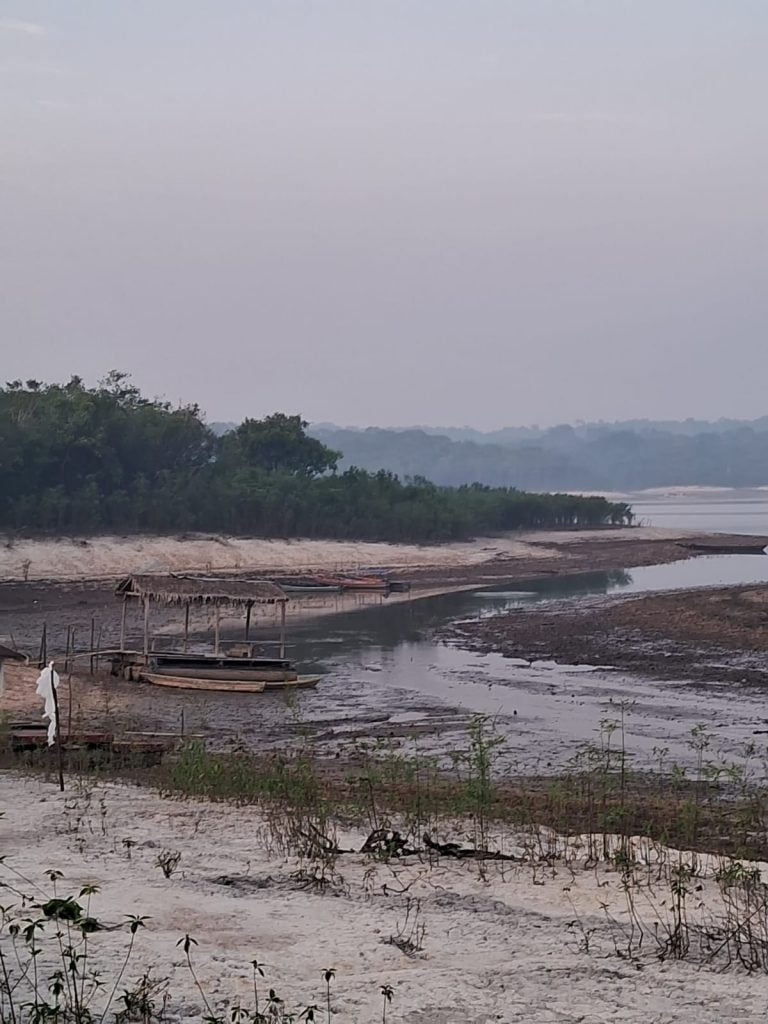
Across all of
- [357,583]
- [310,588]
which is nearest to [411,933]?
[357,583]

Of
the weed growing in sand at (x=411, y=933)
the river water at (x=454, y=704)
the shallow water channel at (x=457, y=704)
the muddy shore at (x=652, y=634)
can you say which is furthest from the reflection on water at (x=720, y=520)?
the weed growing in sand at (x=411, y=933)

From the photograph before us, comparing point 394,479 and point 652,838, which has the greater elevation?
point 394,479

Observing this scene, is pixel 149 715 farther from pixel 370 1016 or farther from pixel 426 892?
pixel 370 1016

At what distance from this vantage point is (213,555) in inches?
2218

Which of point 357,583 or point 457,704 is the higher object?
point 357,583

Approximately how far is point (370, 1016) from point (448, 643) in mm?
27968

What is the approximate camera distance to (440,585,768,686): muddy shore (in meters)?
28.6

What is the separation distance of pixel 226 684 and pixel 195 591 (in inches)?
111

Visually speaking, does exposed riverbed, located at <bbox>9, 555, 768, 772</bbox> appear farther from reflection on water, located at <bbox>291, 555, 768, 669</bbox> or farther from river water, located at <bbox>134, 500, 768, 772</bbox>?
reflection on water, located at <bbox>291, 555, 768, 669</bbox>

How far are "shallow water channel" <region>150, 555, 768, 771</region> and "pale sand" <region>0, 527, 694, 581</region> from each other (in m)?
17.3

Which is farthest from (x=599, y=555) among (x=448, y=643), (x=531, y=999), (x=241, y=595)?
(x=531, y=999)

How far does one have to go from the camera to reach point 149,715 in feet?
76.6

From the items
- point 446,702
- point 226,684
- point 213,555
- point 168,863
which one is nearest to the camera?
point 168,863

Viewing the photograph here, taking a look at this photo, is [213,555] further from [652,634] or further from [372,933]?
[372,933]
